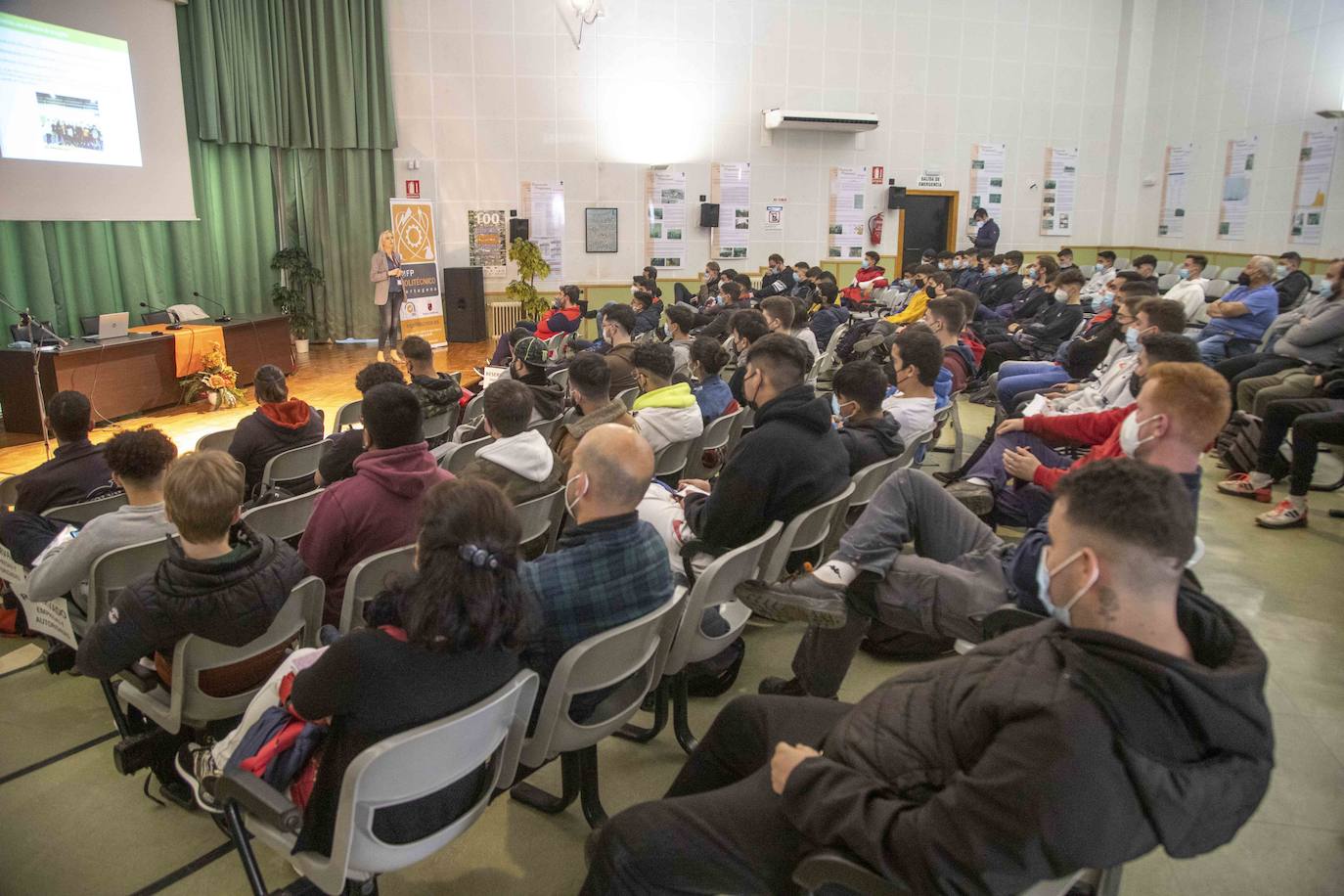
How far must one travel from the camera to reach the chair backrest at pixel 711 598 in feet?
7.34

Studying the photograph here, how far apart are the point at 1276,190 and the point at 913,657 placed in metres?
10.5

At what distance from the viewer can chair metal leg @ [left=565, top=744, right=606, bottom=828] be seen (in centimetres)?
220

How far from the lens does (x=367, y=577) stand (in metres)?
2.41

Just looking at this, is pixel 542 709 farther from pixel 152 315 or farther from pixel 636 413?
pixel 152 315

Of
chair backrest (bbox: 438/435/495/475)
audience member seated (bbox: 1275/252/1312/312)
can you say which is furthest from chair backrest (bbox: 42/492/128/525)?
audience member seated (bbox: 1275/252/1312/312)

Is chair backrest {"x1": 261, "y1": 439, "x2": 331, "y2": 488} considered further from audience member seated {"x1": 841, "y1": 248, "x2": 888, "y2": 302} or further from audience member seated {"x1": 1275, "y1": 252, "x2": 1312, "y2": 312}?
audience member seated {"x1": 1275, "y1": 252, "x2": 1312, "y2": 312}

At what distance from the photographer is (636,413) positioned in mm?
3869

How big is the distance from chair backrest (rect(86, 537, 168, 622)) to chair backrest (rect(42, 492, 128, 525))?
787 millimetres

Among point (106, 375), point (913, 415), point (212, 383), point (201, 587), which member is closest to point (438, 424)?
point (913, 415)

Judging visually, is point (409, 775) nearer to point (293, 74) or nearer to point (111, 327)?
point (111, 327)

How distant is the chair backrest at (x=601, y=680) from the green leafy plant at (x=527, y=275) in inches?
390

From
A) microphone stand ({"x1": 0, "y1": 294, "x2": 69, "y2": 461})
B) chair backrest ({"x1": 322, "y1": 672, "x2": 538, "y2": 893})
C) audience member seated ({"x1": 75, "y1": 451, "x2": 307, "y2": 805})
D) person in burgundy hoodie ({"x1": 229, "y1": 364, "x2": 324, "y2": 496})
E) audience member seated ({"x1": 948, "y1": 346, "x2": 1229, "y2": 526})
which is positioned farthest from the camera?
microphone stand ({"x1": 0, "y1": 294, "x2": 69, "y2": 461})

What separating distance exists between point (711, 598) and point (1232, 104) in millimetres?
12485

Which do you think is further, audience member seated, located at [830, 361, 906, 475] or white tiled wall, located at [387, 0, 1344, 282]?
white tiled wall, located at [387, 0, 1344, 282]
